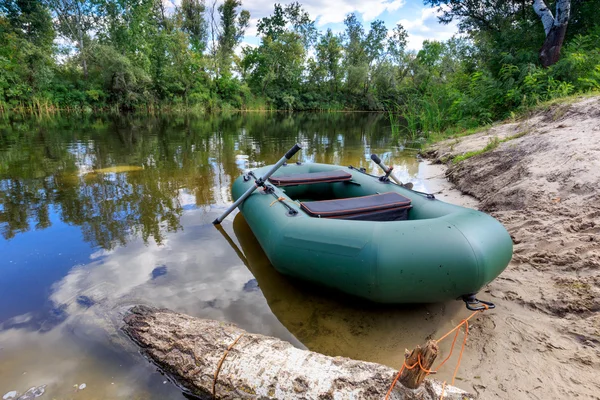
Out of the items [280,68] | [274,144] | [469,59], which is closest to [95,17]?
[280,68]

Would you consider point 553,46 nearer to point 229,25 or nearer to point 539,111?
point 539,111

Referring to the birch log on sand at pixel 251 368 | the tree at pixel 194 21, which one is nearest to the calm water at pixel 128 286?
the birch log on sand at pixel 251 368

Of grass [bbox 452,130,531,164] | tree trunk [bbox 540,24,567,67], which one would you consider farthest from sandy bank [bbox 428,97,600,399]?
tree trunk [bbox 540,24,567,67]

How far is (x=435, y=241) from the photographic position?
2.00m

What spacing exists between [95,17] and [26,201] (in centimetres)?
2252

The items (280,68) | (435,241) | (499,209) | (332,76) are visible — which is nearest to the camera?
(435,241)

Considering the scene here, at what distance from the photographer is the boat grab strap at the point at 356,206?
8.60 feet

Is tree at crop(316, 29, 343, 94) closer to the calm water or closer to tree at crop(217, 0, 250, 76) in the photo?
tree at crop(217, 0, 250, 76)

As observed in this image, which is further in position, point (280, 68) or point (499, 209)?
point (280, 68)

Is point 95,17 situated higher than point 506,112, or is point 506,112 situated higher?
point 95,17

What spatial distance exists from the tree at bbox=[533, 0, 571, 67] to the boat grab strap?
782cm

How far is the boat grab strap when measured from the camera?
2.62m

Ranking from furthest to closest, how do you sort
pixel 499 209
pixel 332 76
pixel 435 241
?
pixel 332 76 < pixel 499 209 < pixel 435 241

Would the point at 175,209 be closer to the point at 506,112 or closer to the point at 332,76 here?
the point at 506,112
